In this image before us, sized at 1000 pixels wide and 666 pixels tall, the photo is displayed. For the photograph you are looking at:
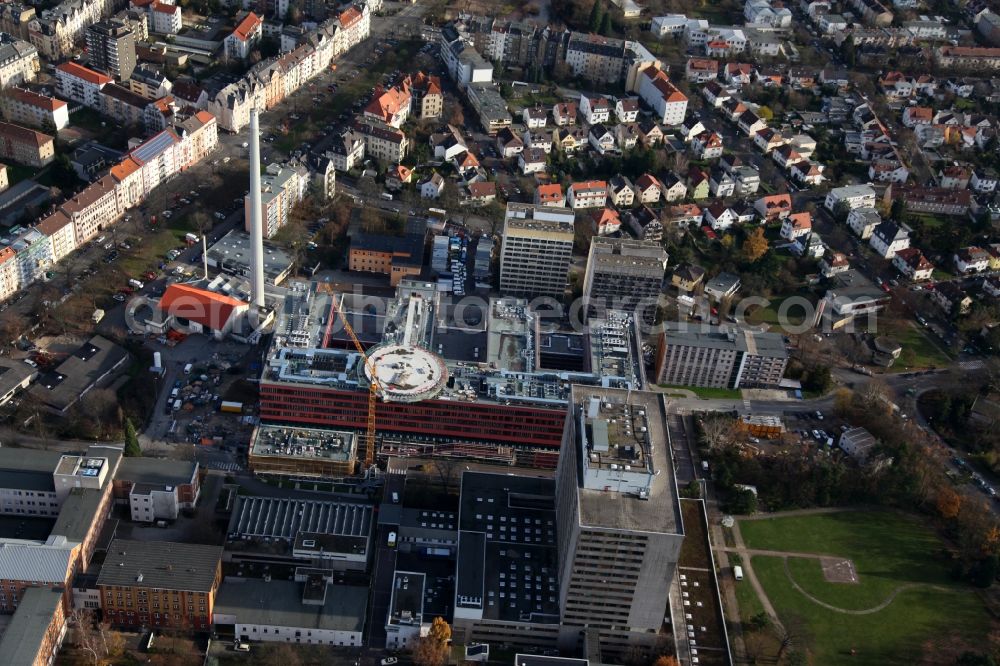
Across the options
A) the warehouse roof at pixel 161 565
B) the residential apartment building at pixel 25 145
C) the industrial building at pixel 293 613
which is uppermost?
the residential apartment building at pixel 25 145

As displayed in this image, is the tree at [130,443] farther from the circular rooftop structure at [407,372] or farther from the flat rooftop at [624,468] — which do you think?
the flat rooftop at [624,468]

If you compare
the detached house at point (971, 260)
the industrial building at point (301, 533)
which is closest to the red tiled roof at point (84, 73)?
the industrial building at point (301, 533)

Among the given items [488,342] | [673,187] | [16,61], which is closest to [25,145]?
[16,61]

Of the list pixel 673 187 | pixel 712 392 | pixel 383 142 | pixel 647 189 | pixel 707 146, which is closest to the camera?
pixel 712 392

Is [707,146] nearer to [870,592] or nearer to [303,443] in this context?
[870,592]

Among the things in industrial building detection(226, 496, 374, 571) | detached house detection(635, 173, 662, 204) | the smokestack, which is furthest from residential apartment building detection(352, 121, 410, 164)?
industrial building detection(226, 496, 374, 571)
